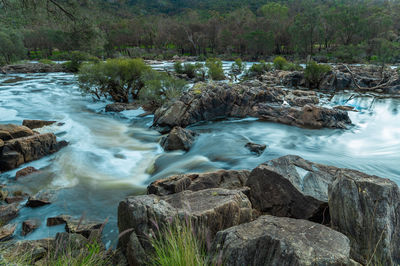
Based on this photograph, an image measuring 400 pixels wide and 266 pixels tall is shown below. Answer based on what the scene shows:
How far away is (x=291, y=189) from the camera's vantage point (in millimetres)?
5125

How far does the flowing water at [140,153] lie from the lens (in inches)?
324

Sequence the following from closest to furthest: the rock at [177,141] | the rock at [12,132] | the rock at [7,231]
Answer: the rock at [7,231], the rock at [12,132], the rock at [177,141]

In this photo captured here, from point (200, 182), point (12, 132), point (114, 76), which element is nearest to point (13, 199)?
point (12, 132)

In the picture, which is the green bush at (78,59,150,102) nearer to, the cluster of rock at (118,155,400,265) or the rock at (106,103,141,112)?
the rock at (106,103,141,112)

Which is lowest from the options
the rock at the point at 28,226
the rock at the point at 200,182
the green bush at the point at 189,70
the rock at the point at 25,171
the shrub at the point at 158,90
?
the rock at the point at 28,226

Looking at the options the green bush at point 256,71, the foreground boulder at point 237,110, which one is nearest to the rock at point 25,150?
the foreground boulder at point 237,110

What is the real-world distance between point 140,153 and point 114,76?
10.3 metres

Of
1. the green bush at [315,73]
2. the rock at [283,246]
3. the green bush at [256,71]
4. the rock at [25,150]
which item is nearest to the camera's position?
the rock at [283,246]

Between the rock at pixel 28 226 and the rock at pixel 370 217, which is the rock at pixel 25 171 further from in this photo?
the rock at pixel 370 217

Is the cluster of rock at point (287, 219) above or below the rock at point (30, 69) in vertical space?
below

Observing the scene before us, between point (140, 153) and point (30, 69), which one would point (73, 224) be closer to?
point (140, 153)

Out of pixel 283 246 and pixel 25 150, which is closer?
pixel 283 246

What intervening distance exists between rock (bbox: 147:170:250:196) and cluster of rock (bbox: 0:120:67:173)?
20.5ft

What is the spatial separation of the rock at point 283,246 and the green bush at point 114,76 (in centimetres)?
1815
